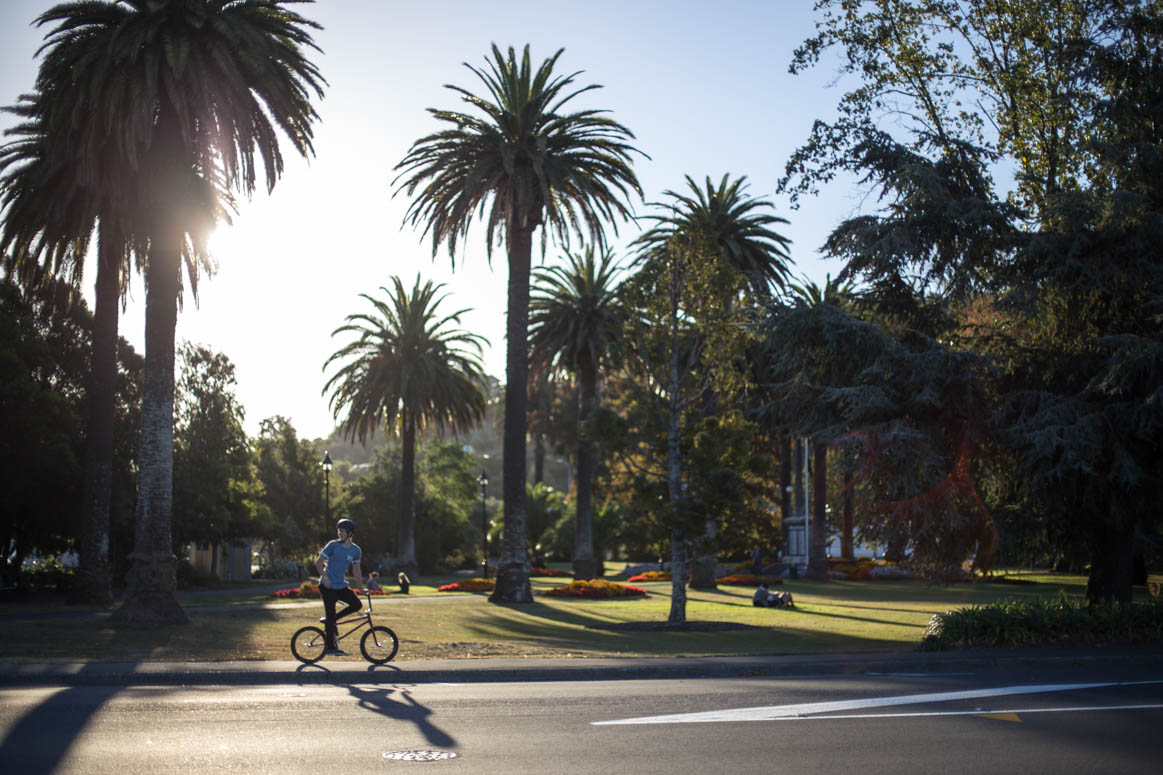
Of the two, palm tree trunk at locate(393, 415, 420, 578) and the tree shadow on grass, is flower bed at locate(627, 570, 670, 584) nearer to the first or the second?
palm tree trunk at locate(393, 415, 420, 578)

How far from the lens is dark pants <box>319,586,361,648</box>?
46.8ft

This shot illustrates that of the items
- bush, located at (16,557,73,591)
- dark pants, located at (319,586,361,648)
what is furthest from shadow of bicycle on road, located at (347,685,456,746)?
bush, located at (16,557,73,591)

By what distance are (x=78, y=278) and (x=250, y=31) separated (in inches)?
503

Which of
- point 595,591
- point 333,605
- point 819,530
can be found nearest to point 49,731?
point 333,605

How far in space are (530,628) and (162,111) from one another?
552 inches

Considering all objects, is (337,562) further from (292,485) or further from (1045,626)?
(292,485)

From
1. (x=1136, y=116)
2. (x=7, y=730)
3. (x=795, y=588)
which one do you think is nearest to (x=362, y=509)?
(x=795, y=588)

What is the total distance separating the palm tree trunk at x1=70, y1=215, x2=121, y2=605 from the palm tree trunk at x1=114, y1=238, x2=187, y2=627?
7.24 meters

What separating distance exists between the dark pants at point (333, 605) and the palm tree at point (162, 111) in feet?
25.3

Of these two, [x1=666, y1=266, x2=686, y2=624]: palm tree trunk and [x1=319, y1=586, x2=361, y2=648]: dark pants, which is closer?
[x1=319, y1=586, x2=361, y2=648]: dark pants

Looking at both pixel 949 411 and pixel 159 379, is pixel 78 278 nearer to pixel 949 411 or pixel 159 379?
pixel 159 379

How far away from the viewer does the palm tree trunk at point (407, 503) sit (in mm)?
46750

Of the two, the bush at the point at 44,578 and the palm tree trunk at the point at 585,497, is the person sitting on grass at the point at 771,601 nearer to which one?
the palm tree trunk at the point at 585,497

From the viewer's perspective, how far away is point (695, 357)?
81.8 ft
